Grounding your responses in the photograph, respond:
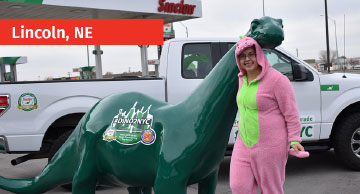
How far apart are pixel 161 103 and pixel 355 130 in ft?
13.4

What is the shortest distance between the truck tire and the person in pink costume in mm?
3676

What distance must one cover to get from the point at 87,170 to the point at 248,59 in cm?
122

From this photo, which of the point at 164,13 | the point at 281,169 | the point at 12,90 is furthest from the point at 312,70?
the point at 164,13

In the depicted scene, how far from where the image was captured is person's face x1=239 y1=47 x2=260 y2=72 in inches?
94.0

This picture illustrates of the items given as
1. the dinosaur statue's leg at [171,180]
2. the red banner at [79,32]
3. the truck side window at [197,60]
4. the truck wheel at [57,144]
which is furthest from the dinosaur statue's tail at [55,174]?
the red banner at [79,32]

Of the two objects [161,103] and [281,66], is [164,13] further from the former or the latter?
[161,103]

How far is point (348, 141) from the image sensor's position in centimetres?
579

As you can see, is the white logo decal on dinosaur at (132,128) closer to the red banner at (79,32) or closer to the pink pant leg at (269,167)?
the pink pant leg at (269,167)

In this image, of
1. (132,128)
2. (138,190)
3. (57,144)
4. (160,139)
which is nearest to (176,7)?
(57,144)

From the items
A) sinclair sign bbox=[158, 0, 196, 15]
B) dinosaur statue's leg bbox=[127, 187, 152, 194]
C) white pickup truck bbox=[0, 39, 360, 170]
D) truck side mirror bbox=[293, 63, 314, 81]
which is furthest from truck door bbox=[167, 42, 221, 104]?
sinclair sign bbox=[158, 0, 196, 15]

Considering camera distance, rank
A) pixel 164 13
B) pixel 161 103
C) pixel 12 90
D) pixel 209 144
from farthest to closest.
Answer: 1. pixel 164 13
2. pixel 12 90
3. pixel 161 103
4. pixel 209 144

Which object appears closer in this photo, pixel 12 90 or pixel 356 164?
pixel 12 90

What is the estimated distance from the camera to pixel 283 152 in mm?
2457

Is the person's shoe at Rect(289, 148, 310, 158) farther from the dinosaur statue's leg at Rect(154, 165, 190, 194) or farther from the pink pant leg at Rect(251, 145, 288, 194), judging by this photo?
the dinosaur statue's leg at Rect(154, 165, 190, 194)
